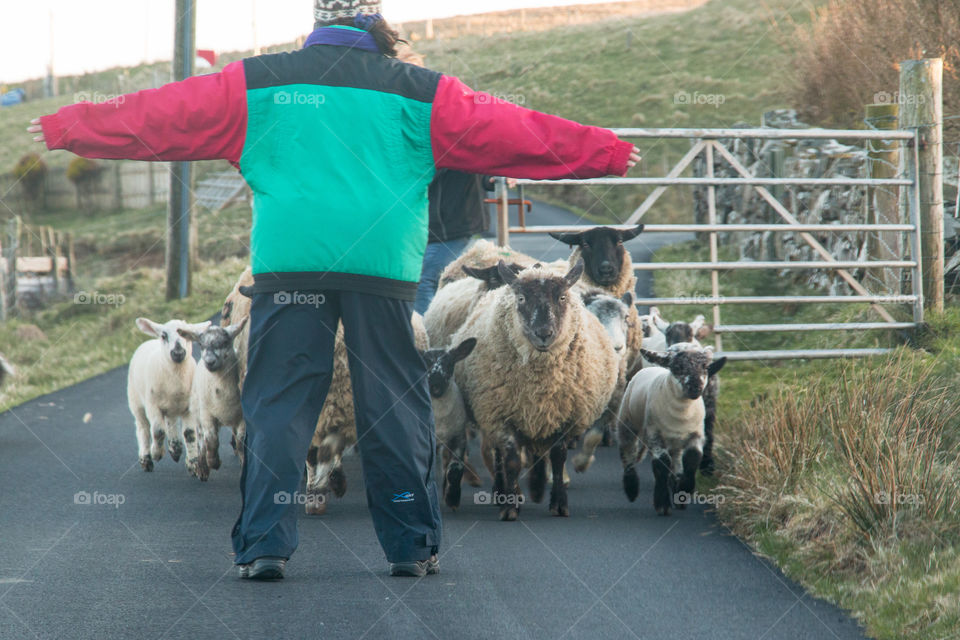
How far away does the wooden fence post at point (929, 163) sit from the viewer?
10.5 m

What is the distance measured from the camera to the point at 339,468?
677cm

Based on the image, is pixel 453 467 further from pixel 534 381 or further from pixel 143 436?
pixel 143 436

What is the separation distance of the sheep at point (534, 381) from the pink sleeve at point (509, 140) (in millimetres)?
1833

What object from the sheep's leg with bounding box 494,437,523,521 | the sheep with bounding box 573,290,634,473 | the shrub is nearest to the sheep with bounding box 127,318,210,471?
the sheep's leg with bounding box 494,437,523,521

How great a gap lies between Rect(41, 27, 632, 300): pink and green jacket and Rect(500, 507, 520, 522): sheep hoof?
2.11 m

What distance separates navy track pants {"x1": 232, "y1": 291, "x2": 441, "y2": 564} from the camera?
4566 millimetres

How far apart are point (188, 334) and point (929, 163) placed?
22.8 feet

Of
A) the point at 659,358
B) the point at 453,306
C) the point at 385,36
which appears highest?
the point at 385,36

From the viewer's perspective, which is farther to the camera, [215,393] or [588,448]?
[588,448]

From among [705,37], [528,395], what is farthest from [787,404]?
[705,37]

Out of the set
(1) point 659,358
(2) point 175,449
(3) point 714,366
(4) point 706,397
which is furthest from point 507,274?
(2) point 175,449

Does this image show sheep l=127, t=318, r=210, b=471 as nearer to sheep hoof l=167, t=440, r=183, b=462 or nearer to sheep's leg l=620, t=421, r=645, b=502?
sheep hoof l=167, t=440, r=183, b=462

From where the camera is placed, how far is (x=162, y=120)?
4.48m

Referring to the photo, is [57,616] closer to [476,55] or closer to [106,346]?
[106,346]
